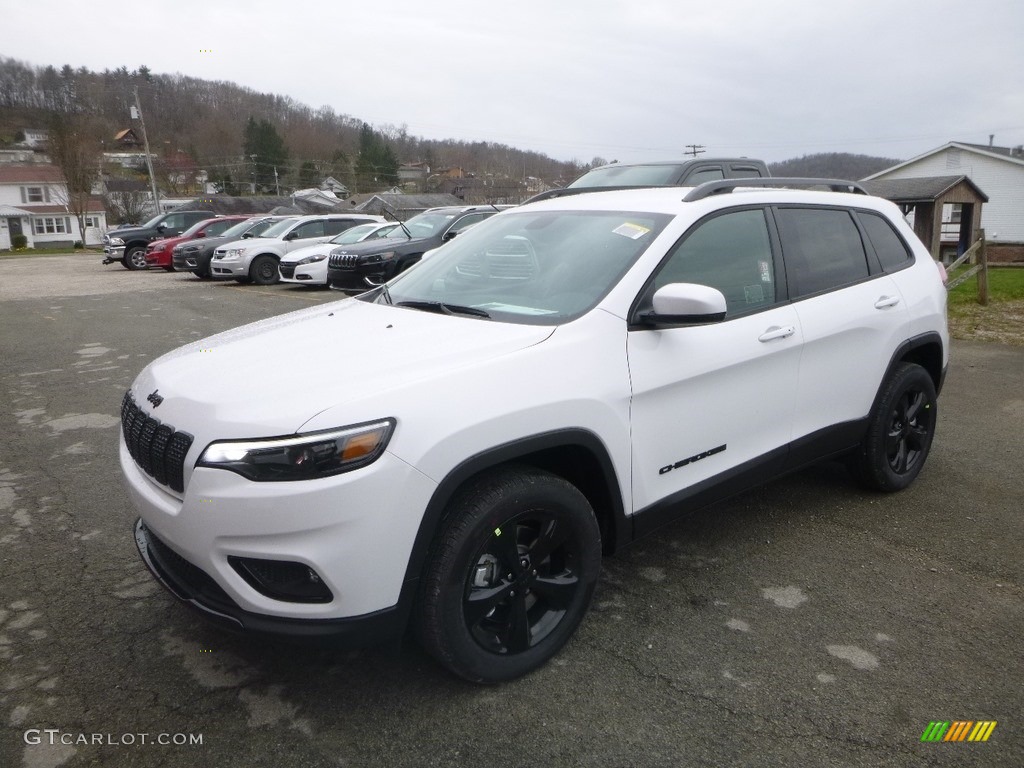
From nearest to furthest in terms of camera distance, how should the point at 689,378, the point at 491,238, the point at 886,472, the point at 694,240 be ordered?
the point at 689,378 < the point at 694,240 < the point at 491,238 < the point at 886,472

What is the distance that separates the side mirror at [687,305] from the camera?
112 inches

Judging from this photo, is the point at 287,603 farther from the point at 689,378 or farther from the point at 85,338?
the point at 85,338

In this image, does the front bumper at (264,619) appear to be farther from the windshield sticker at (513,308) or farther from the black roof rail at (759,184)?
the black roof rail at (759,184)

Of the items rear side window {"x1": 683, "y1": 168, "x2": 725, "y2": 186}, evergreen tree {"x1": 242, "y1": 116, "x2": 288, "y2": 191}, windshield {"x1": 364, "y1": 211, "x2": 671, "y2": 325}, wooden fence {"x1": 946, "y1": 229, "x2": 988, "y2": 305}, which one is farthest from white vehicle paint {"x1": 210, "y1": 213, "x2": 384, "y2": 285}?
evergreen tree {"x1": 242, "y1": 116, "x2": 288, "y2": 191}

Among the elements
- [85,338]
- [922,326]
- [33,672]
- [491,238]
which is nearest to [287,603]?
[33,672]

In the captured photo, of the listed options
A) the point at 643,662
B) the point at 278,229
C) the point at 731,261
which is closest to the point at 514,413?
the point at 643,662

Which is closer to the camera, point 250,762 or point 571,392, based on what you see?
point 250,762

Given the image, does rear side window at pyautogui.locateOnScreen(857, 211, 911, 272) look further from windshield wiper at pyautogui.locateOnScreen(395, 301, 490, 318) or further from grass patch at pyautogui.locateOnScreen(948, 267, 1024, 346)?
grass patch at pyautogui.locateOnScreen(948, 267, 1024, 346)

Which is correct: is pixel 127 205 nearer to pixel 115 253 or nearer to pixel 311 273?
pixel 115 253

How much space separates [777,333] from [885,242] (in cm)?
141

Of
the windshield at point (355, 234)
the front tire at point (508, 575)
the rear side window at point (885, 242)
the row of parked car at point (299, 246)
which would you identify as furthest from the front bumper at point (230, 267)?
the front tire at point (508, 575)

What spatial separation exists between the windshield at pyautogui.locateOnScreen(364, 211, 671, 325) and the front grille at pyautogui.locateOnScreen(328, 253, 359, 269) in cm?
938

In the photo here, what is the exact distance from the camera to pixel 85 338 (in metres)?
10.2

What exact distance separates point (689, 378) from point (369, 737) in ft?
5.78
